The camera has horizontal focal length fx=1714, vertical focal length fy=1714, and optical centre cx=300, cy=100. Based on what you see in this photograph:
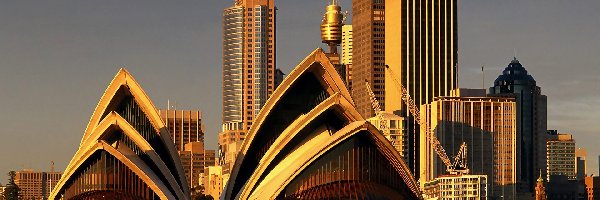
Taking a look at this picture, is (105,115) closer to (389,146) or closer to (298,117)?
(298,117)

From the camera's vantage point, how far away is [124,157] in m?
140

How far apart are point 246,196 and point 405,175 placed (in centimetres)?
1281

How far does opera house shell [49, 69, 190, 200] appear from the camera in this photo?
14038 centimetres

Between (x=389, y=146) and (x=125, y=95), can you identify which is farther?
(x=125, y=95)

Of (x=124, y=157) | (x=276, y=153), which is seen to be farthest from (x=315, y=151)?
(x=124, y=157)

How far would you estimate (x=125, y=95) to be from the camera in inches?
5684

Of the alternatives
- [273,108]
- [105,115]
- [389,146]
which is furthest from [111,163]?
[389,146]

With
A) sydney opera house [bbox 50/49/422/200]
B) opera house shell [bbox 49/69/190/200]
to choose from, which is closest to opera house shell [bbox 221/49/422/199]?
sydney opera house [bbox 50/49/422/200]

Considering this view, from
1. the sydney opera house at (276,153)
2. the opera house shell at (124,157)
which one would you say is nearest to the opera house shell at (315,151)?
the sydney opera house at (276,153)

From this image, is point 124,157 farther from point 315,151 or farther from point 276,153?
point 315,151

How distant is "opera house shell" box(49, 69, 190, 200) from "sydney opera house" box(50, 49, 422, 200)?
82 mm

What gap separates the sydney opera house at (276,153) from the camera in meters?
134

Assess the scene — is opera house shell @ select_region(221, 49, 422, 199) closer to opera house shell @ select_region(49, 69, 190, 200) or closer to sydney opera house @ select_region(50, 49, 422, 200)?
sydney opera house @ select_region(50, 49, 422, 200)

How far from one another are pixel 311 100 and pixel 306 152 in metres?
7.35
